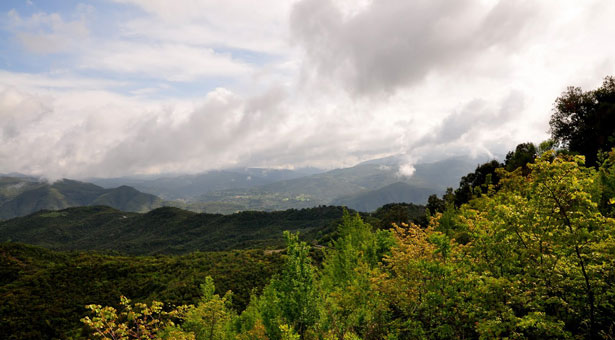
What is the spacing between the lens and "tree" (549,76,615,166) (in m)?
39.1

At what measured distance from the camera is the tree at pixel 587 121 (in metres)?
39.1

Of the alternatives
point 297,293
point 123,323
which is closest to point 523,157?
point 297,293

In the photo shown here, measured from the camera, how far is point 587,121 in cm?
4394

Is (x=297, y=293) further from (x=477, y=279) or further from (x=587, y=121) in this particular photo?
(x=587, y=121)

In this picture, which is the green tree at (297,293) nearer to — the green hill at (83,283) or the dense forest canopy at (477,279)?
the dense forest canopy at (477,279)

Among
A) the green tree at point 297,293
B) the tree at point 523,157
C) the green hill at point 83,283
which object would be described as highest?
the tree at point 523,157

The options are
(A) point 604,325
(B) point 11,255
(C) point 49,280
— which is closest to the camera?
(A) point 604,325

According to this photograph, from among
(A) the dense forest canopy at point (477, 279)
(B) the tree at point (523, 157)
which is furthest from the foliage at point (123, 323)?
(B) the tree at point (523, 157)

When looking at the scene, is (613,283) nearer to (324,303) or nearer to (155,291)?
(324,303)

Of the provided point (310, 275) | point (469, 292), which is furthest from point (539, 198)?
point (310, 275)

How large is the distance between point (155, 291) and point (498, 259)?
76.6 metres

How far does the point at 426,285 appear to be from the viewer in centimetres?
1211

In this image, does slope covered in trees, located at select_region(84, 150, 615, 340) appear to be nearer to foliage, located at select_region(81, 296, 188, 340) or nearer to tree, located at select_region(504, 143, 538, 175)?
foliage, located at select_region(81, 296, 188, 340)

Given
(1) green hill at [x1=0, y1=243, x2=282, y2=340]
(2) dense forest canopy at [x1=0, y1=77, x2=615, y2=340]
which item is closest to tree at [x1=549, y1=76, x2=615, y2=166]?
(2) dense forest canopy at [x1=0, y1=77, x2=615, y2=340]
